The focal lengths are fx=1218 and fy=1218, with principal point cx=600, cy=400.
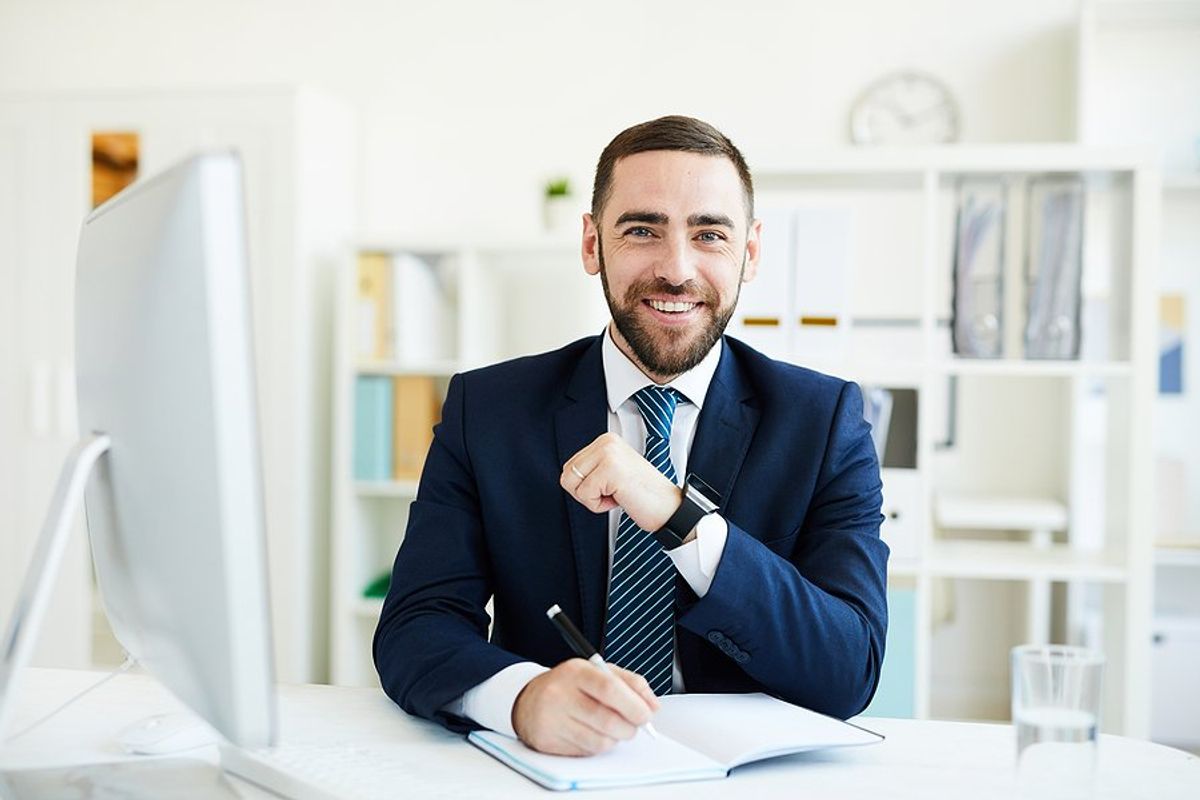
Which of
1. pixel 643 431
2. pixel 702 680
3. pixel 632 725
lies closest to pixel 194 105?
pixel 643 431

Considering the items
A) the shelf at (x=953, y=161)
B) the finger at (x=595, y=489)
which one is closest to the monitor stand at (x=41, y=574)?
the finger at (x=595, y=489)

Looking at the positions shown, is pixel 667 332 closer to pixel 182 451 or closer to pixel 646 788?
pixel 646 788

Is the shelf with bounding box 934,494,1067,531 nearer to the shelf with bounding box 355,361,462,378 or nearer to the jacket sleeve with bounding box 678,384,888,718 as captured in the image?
the shelf with bounding box 355,361,462,378

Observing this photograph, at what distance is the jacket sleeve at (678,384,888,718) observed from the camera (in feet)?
4.48

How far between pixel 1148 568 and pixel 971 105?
5.44 feet

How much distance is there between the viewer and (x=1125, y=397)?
303cm

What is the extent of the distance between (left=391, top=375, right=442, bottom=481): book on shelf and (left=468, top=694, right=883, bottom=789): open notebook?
8.55 feet

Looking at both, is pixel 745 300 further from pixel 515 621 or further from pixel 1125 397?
pixel 515 621

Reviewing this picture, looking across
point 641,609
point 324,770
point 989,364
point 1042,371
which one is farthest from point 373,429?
point 324,770

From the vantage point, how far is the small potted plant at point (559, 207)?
12.7 feet

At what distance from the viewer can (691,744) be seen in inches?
46.9

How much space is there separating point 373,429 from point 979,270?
74.9 inches

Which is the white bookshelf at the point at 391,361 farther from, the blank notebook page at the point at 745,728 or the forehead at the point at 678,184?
the blank notebook page at the point at 745,728

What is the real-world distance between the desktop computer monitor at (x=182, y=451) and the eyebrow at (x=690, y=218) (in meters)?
0.76
